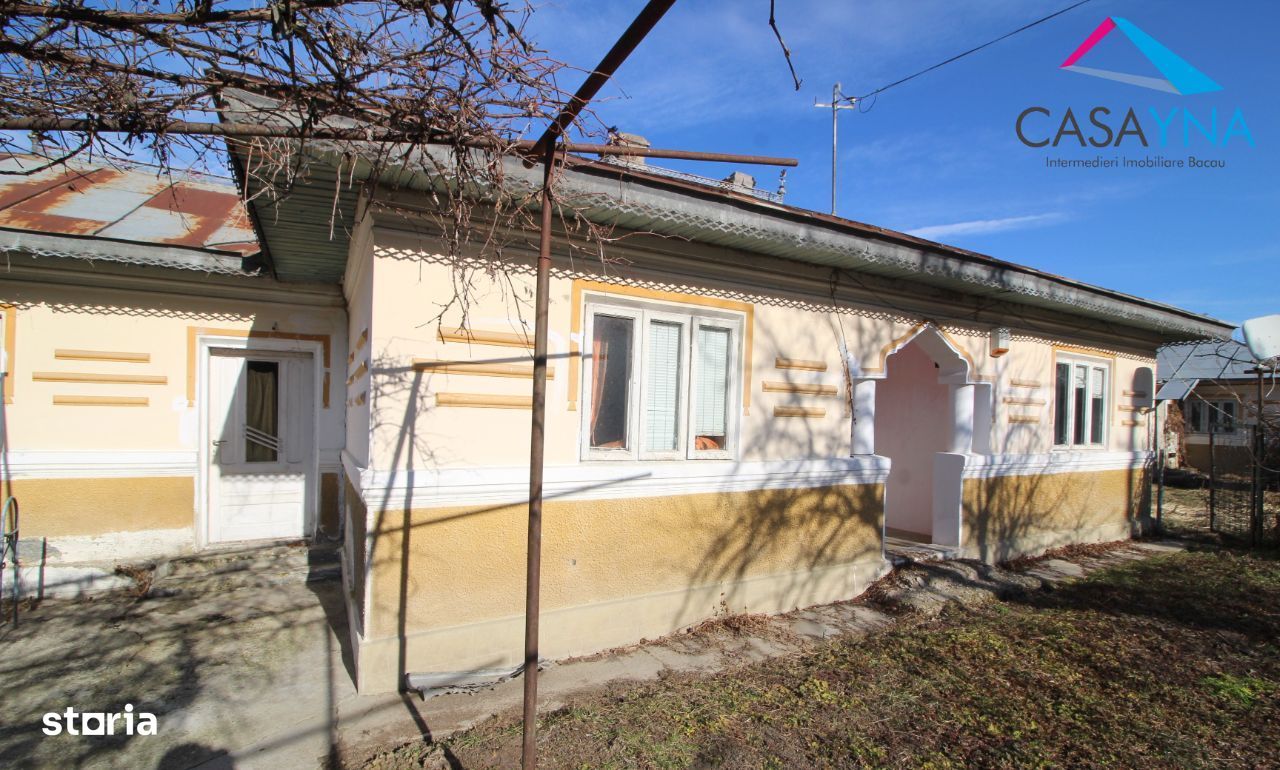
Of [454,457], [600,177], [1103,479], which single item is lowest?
[1103,479]

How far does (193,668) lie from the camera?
4340 mm

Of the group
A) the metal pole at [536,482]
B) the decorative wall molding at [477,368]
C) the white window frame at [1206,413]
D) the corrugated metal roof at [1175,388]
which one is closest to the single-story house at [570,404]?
the decorative wall molding at [477,368]

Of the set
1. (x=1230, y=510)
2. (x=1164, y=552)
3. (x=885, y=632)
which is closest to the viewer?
(x=885, y=632)

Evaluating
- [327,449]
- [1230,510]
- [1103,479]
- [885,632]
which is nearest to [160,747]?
[327,449]

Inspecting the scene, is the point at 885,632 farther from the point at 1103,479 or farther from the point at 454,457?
the point at 1103,479

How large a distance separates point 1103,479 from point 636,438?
25.7ft

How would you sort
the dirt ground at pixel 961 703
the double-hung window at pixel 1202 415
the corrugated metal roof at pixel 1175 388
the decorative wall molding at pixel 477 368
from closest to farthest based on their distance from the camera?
the dirt ground at pixel 961 703, the decorative wall molding at pixel 477 368, the corrugated metal roof at pixel 1175 388, the double-hung window at pixel 1202 415

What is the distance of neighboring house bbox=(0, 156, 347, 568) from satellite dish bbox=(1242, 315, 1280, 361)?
11.9 metres

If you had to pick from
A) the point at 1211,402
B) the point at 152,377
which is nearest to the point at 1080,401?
the point at 152,377

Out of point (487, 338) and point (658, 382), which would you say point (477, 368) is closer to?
point (487, 338)

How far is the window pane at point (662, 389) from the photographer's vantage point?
201 inches

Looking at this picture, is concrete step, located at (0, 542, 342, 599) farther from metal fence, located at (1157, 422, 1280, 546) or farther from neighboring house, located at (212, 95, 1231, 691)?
metal fence, located at (1157, 422, 1280, 546)

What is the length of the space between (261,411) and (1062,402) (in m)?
10.0

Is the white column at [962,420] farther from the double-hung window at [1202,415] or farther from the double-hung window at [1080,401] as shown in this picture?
the double-hung window at [1202,415]
